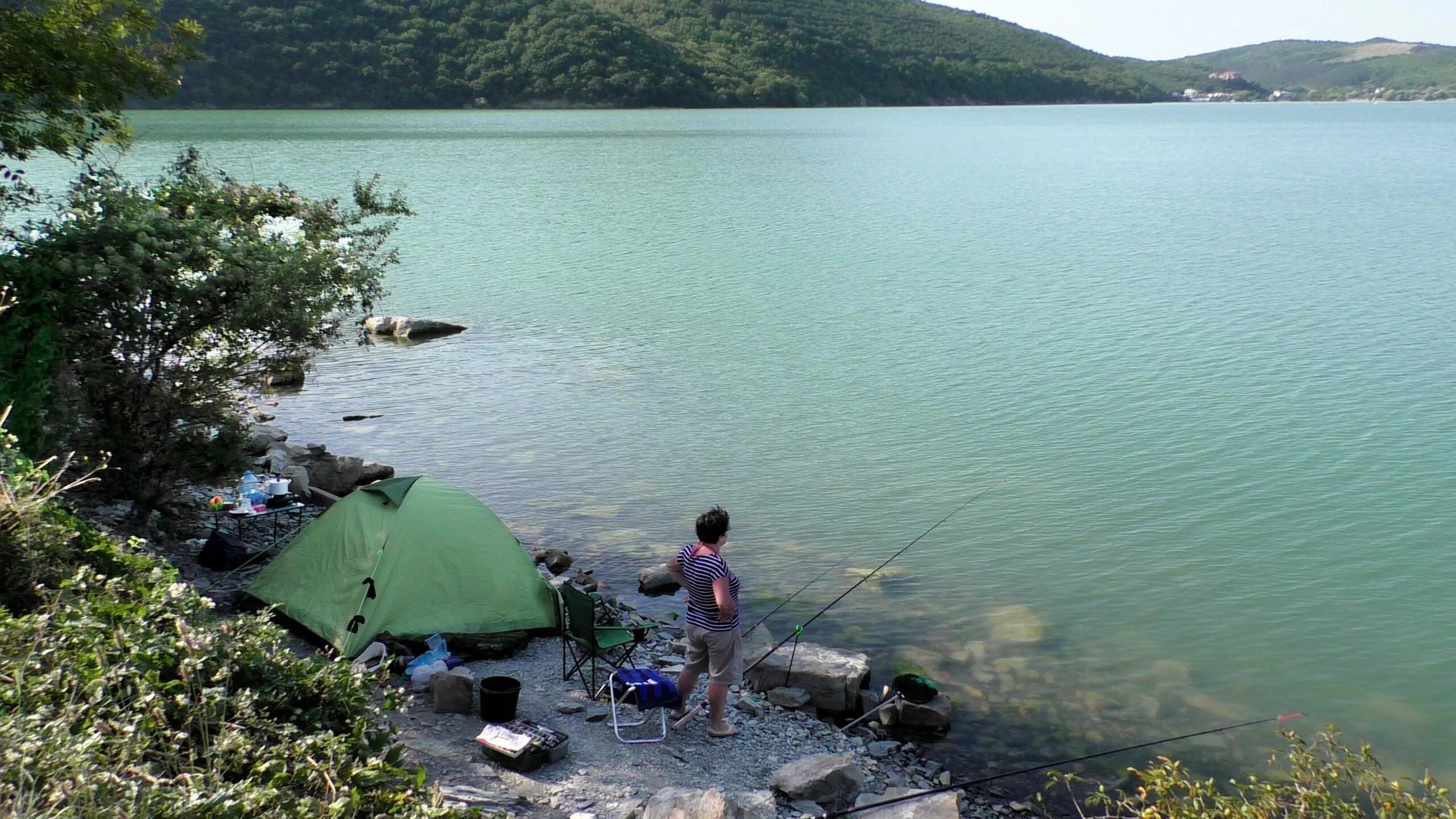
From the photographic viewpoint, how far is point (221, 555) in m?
10.9

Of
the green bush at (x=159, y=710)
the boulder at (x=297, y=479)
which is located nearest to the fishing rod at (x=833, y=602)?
the green bush at (x=159, y=710)

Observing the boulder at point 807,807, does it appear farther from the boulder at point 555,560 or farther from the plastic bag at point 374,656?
the boulder at point 555,560

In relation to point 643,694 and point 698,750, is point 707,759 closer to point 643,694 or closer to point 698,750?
point 698,750

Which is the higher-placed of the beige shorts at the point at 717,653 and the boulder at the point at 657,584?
the beige shorts at the point at 717,653

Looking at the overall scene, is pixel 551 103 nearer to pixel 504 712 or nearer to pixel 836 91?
pixel 836 91

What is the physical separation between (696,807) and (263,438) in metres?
10.5

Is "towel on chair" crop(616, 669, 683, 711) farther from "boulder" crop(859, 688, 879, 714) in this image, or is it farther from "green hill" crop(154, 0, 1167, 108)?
"green hill" crop(154, 0, 1167, 108)

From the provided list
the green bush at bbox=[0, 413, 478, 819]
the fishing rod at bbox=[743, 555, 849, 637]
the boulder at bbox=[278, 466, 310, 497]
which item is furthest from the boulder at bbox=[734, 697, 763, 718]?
the boulder at bbox=[278, 466, 310, 497]

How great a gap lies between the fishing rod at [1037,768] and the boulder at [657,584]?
429 centimetres

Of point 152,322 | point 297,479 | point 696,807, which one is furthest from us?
point 297,479

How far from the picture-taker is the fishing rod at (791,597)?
10.2 m

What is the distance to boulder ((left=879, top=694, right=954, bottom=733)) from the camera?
8852mm

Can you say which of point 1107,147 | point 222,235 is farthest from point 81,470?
point 1107,147

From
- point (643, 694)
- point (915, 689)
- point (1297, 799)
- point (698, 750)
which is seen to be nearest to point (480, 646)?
point (643, 694)
